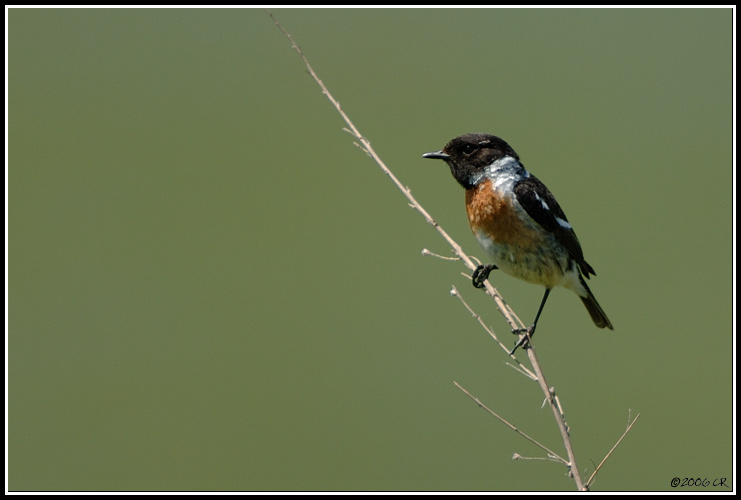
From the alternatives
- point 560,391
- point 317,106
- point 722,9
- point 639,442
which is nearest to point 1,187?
point 317,106

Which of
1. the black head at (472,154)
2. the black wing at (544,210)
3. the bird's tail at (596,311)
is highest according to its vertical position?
the black head at (472,154)

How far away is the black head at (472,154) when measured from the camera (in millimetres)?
4801

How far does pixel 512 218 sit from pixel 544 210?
8.7 inches

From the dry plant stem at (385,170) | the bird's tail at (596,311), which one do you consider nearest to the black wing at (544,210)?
the bird's tail at (596,311)

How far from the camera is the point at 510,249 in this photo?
4613 mm

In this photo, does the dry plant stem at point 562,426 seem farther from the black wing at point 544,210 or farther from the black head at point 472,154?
the black head at point 472,154

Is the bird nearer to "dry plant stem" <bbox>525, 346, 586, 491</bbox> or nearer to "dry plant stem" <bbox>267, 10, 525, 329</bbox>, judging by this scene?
"dry plant stem" <bbox>267, 10, 525, 329</bbox>

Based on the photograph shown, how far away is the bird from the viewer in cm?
461

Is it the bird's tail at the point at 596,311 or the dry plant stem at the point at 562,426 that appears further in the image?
the bird's tail at the point at 596,311

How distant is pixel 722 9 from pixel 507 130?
7.88 meters

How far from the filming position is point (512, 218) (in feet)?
15.1

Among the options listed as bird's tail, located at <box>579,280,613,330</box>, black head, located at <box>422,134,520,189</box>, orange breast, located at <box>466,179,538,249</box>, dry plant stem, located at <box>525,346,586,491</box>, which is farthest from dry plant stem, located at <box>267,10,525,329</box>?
bird's tail, located at <box>579,280,613,330</box>

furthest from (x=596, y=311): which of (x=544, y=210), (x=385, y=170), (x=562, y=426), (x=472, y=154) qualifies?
(x=562, y=426)

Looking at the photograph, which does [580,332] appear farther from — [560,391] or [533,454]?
[533,454]
